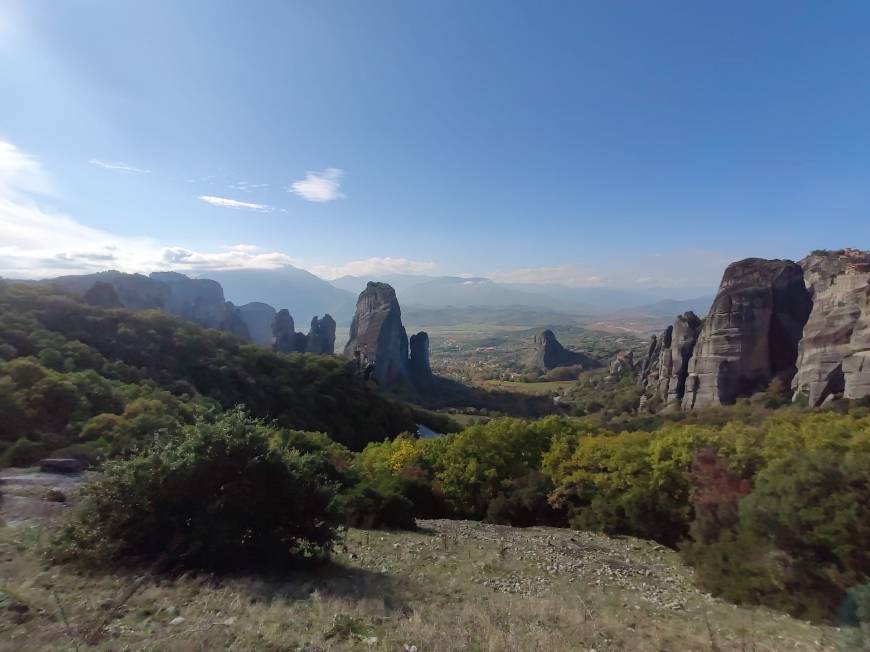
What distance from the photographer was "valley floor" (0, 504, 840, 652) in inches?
256

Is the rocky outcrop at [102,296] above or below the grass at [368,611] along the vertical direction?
above

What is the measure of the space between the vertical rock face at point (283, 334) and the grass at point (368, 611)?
99.9 metres

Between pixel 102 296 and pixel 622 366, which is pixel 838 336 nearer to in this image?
pixel 622 366

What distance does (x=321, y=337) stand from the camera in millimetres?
113500

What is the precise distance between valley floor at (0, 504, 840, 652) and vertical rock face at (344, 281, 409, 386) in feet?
290

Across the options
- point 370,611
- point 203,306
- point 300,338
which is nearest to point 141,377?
point 370,611

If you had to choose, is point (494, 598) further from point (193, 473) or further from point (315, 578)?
point (193, 473)

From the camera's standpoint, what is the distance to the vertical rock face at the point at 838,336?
153ft

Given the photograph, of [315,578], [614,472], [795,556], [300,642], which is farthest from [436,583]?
[614,472]

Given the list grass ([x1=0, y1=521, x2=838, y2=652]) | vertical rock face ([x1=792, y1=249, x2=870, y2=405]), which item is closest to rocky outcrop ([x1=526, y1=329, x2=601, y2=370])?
vertical rock face ([x1=792, y1=249, x2=870, y2=405])

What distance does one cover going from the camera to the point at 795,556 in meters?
11.6

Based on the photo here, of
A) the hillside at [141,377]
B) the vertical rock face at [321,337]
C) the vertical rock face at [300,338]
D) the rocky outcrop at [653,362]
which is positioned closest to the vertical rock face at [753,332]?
the rocky outcrop at [653,362]

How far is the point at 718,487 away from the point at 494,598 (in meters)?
10.8

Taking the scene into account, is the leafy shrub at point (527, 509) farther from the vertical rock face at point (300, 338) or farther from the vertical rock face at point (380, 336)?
the vertical rock face at point (300, 338)
